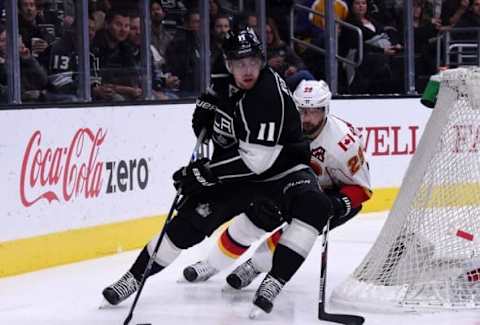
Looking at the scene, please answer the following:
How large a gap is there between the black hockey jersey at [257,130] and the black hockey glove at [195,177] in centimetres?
3

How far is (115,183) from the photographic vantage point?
6.36 meters

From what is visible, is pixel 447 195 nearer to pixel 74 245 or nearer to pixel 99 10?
pixel 74 245

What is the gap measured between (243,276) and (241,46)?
1.09m

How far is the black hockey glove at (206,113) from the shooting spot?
4652mm

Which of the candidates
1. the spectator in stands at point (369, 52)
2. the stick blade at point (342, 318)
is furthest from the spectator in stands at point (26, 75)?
the spectator in stands at point (369, 52)

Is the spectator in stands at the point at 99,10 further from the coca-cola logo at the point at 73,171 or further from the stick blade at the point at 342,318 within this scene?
the stick blade at the point at 342,318

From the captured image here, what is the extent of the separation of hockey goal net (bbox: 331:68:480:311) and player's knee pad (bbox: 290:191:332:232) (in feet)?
1.31

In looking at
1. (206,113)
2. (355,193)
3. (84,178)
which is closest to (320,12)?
(84,178)

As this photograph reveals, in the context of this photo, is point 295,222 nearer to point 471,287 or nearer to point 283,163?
point 283,163

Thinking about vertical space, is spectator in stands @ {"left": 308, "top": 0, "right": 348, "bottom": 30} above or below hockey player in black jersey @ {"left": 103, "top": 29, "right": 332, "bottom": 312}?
above

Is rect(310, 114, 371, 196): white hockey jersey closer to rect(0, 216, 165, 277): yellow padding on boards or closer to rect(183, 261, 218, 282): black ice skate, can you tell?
rect(183, 261, 218, 282): black ice skate

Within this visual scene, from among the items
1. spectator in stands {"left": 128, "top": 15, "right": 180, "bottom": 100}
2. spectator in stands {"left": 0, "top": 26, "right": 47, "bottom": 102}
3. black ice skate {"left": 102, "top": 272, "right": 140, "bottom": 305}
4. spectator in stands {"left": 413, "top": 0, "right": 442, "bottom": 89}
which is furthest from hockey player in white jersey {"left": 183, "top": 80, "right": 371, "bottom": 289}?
spectator in stands {"left": 413, "top": 0, "right": 442, "bottom": 89}

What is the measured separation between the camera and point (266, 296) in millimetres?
4422

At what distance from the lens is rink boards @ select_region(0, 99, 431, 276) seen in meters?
5.65
